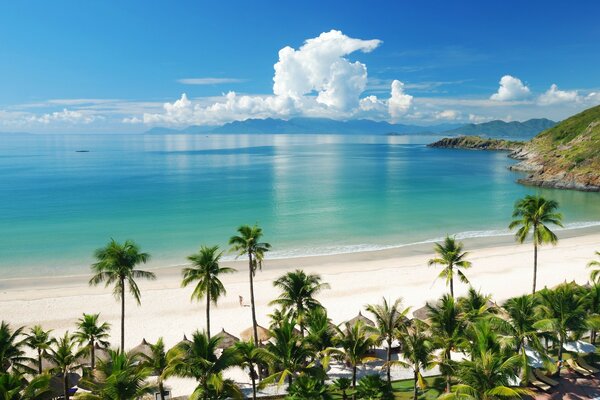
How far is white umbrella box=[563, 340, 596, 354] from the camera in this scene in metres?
23.2

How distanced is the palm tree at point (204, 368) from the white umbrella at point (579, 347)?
18475 mm

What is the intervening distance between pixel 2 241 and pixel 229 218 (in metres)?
32.4

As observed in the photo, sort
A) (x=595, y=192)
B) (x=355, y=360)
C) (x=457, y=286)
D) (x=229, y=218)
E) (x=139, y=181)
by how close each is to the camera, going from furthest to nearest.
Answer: (x=139, y=181) → (x=595, y=192) → (x=229, y=218) → (x=457, y=286) → (x=355, y=360)

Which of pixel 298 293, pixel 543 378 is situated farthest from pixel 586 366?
pixel 298 293

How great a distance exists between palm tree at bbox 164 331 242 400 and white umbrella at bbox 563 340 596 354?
18475 mm

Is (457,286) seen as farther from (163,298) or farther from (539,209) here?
(163,298)

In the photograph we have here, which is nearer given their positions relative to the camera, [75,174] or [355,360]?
[355,360]

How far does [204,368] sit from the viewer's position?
659 inches

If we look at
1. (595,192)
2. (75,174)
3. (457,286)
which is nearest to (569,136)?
(595,192)

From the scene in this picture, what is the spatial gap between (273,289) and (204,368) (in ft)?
74.5

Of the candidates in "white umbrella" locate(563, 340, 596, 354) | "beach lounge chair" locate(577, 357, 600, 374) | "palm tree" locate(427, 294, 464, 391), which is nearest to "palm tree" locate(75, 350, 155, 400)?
"palm tree" locate(427, 294, 464, 391)

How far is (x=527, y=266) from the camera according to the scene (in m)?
45.7

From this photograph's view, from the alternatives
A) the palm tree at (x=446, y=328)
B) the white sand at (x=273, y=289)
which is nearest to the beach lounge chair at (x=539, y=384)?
the palm tree at (x=446, y=328)

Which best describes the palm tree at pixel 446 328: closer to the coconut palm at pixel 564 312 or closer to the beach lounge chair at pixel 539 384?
the beach lounge chair at pixel 539 384
